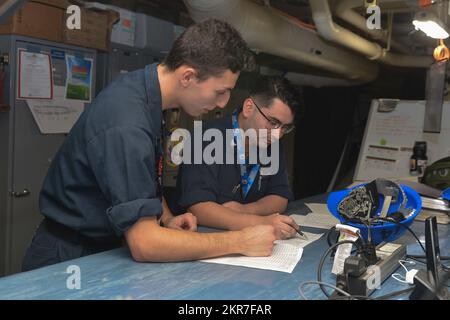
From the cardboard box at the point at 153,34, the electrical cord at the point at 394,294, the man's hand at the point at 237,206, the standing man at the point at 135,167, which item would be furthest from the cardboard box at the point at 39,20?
the electrical cord at the point at 394,294

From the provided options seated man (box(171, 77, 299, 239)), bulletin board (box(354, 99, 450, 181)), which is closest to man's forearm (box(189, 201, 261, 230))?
seated man (box(171, 77, 299, 239))

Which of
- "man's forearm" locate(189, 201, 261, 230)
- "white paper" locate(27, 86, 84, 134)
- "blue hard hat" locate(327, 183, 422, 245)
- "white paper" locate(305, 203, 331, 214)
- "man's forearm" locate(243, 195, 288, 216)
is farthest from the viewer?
"white paper" locate(27, 86, 84, 134)

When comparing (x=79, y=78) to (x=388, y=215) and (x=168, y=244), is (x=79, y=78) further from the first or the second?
(x=388, y=215)

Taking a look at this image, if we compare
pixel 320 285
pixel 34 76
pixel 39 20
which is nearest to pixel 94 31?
pixel 39 20

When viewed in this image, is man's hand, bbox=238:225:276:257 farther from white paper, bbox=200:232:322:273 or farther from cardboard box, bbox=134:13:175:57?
cardboard box, bbox=134:13:175:57

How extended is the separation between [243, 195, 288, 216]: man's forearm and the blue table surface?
599mm

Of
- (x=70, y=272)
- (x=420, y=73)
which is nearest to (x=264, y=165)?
(x=70, y=272)

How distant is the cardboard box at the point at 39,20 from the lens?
2453 mm

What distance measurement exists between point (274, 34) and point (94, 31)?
109 centimetres

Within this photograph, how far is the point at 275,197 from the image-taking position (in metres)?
2.08

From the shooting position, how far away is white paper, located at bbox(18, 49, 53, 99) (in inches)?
99.3

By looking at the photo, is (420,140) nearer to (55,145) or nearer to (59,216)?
(55,145)
